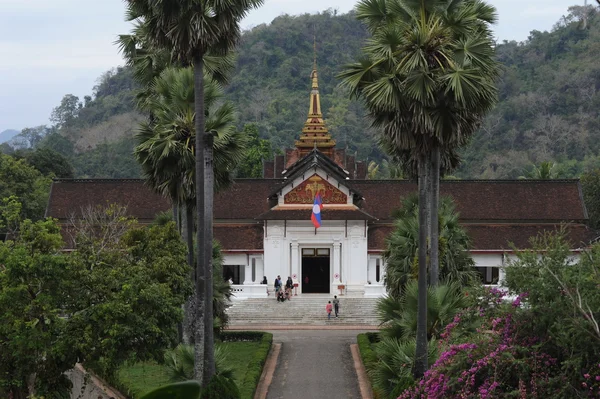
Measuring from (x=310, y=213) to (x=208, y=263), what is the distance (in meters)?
24.7

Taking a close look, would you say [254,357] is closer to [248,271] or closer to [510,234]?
[248,271]

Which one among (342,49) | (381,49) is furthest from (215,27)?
(342,49)

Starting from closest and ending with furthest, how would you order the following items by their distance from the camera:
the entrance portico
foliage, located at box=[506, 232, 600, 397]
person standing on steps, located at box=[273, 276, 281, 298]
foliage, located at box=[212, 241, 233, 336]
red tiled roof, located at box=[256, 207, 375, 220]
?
foliage, located at box=[506, 232, 600, 397], foliage, located at box=[212, 241, 233, 336], person standing on steps, located at box=[273, 276, 281, 298], red tiled roof, located at box=[256, 207, 375, 220], the entrance portico

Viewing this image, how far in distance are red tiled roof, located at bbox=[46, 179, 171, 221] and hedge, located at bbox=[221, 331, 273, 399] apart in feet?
41.1

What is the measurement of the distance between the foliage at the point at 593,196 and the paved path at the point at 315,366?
25857mm

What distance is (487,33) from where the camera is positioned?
24094mm

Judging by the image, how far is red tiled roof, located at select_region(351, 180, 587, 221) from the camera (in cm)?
4909

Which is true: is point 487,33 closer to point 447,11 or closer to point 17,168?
point 447,11

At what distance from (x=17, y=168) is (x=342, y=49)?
12178 centimetres

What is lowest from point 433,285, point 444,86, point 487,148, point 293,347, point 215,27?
point 293,347

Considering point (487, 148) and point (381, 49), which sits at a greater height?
point (487, 148)

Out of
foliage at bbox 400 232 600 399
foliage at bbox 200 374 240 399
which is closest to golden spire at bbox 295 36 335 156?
foliage at bbox 200 374 240 399

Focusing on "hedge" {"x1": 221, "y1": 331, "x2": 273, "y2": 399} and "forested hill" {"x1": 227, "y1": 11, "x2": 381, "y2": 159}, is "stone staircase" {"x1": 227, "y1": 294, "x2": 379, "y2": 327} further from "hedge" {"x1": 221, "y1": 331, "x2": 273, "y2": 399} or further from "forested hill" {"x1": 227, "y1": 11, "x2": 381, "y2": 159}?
"forested hill" {"x1": 227, "y1": 11, "x2": 381, "y2": 159}

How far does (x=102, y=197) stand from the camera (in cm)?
4994
